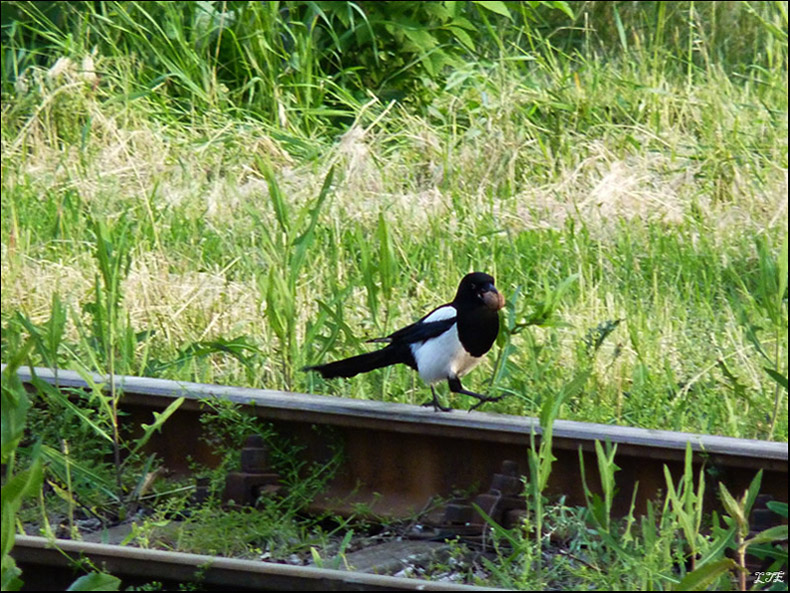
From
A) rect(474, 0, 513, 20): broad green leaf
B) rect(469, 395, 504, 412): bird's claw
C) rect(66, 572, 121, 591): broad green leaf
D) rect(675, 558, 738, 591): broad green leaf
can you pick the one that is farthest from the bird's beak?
rect(474, 0, 513, 20): broad green leaf

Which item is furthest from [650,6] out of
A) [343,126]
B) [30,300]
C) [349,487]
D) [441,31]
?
[349,487]

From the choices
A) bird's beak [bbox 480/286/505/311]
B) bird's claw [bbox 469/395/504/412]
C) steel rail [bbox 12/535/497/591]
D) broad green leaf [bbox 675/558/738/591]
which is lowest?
steel rail [bbox 12/535/497/591]

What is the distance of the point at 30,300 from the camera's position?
558 cm

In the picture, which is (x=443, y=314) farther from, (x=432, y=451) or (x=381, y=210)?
(x=381, y=210)

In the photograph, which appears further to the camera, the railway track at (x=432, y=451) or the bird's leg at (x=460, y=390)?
the bird's leg at (x=460, y=390)

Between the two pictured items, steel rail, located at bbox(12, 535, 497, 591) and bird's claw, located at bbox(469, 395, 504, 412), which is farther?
bird's claw, located at bbox(469, 395, 504, 412)

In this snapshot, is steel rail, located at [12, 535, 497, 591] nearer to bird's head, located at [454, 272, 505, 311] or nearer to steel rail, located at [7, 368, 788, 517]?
steel rail, located at [7, 368, 788, 517]

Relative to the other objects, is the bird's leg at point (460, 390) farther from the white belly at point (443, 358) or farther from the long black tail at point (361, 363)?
the long black tail at point (361, 363)

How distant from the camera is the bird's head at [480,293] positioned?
13.0 ft

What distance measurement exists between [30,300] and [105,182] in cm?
178

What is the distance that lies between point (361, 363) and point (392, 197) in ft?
9.36

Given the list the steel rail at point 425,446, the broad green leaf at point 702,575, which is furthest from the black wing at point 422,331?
the broad green leaf at point 702,575

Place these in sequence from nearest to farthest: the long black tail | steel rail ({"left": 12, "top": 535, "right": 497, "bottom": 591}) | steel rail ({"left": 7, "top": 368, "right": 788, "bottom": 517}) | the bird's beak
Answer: steel rail ({"left": 12, "top": 535, "right": 497, "bottom": 591}), steel rail ({"left": 7, "top": 368, "right": 788, "bottom": 517}), the bird's beak, the long black tail

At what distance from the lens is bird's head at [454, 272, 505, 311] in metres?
3.98
